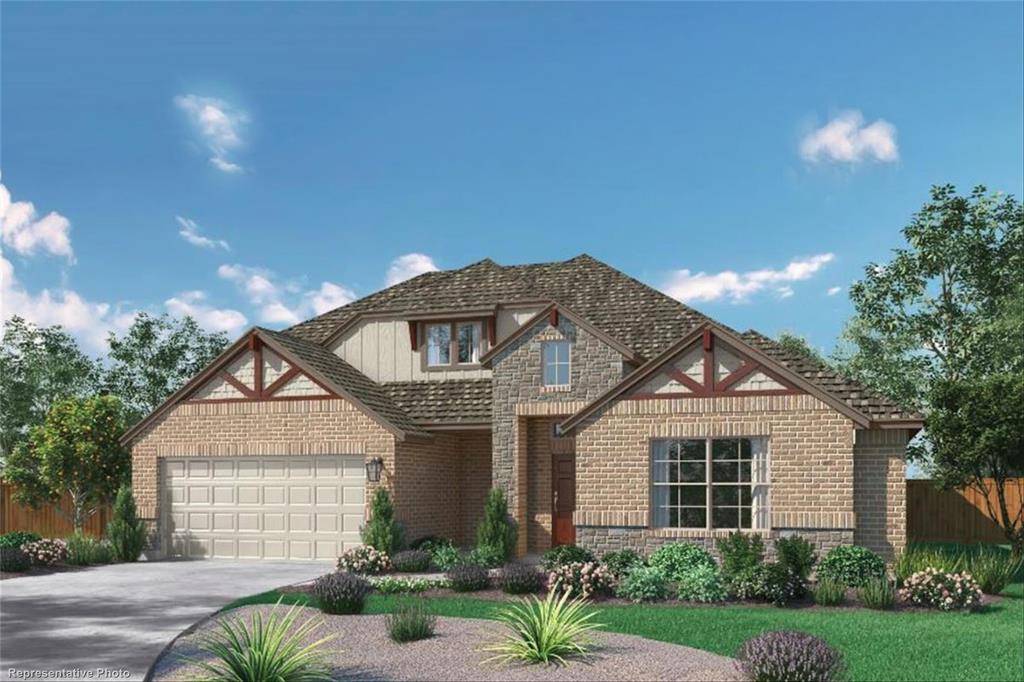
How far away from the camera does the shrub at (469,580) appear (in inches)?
693

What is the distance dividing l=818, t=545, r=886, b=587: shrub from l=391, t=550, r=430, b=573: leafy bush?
7.87m

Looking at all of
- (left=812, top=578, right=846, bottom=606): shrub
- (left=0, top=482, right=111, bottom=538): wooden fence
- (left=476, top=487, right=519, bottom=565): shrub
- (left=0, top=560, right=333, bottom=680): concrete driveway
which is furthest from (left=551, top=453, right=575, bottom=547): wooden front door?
(left=0, top=482, right=111, bottom=538): wooden fence

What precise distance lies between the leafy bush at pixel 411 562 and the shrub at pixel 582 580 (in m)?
4.89

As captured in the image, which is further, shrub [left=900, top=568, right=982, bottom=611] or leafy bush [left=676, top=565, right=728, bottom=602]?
leafy bush [left=676, top=565, right=728, bottom=602]

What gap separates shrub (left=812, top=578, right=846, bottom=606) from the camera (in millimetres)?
16375

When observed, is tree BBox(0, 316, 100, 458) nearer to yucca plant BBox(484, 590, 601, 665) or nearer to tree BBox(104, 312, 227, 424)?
tree BBox(104, 312, 227, 424)

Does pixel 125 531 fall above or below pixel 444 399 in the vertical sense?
below

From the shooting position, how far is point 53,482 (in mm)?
28266

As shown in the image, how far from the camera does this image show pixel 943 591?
16.3m

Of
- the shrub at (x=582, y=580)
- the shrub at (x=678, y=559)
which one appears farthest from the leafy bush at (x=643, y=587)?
the shrub at (x=678, y=559)

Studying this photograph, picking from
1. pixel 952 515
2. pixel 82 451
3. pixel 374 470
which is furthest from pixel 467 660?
pixel 952 515

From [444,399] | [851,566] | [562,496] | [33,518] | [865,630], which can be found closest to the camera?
[865,630]

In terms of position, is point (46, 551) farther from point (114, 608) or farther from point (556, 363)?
point (556, 363)

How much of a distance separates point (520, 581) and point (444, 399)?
1021cm
